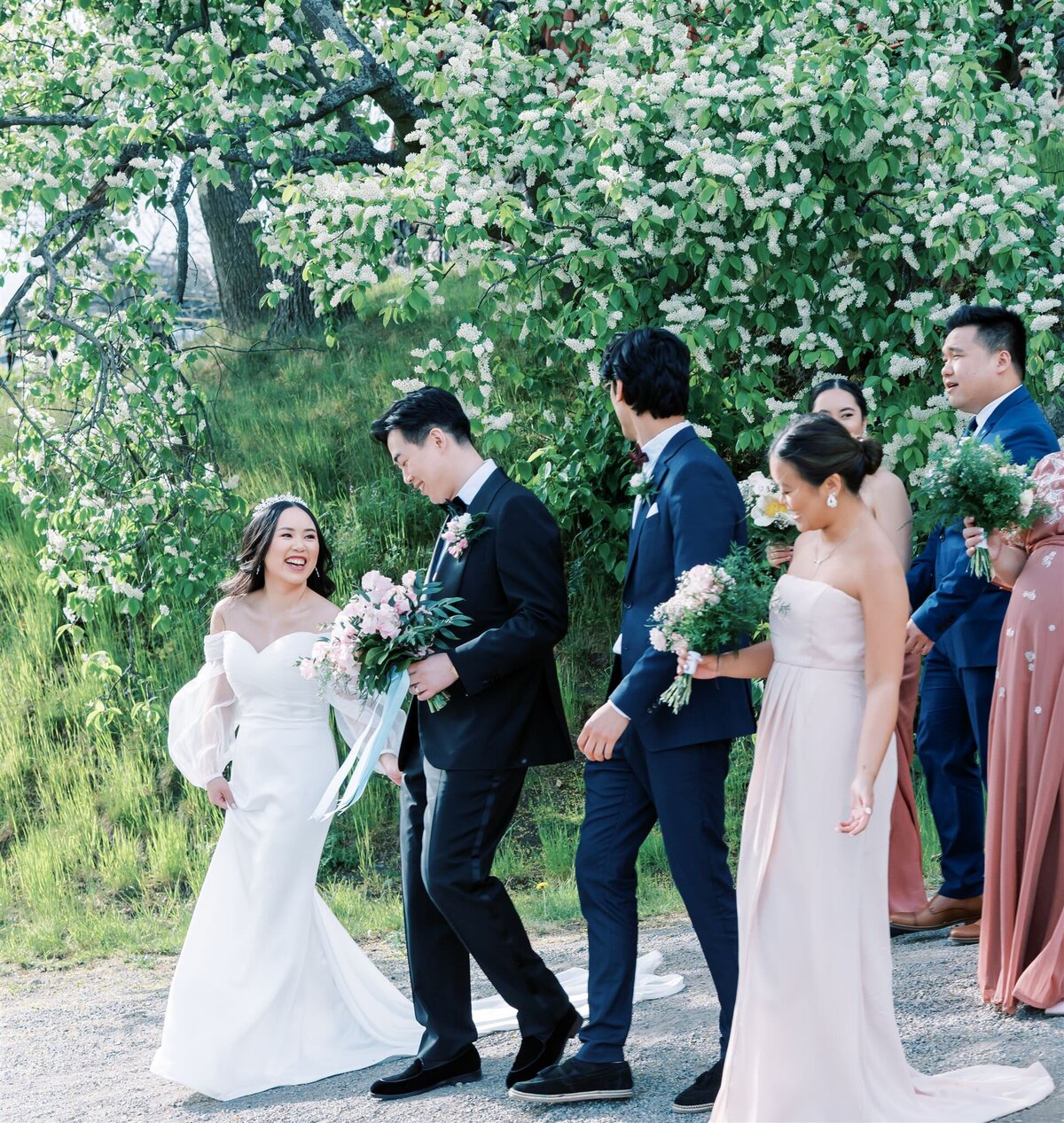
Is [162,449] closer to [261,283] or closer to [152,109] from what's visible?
[152,109]

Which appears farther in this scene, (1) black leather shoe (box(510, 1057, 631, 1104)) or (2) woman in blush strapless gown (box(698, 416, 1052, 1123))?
(1) black leather shoe (box(510, 1057, 631, 1104))

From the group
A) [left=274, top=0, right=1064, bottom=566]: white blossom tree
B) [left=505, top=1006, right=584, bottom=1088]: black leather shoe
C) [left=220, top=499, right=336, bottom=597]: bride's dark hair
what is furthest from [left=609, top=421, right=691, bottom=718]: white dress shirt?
[left=274, top=0, right=1064, bottom=566]: white blossom tree

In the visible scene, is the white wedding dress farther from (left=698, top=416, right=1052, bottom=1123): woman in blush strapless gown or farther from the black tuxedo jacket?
(left=698, top=416, right=1052, bottom=1123): woman in blush strapless gown

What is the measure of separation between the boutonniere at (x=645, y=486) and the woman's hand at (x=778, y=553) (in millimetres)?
390

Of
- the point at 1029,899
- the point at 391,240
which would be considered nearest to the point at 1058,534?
the point at 1029,899

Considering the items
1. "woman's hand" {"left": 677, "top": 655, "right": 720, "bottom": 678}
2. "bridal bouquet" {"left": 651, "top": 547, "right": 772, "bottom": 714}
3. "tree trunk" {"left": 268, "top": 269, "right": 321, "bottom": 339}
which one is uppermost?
"tree trunk" {"left": 268, "top": 269, "right": 321, "bottom": 339}

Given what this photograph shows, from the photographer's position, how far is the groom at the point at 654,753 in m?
3.95

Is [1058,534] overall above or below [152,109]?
below

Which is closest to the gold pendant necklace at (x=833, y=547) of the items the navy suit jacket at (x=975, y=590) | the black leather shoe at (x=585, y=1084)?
the navy suit jacket at (x=975, y=590)

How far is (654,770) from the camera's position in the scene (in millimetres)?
4016

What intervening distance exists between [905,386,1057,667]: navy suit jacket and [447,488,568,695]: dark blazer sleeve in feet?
4.80

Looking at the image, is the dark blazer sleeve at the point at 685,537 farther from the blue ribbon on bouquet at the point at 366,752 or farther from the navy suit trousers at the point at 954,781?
the navy suit trousers at the point at 954,781

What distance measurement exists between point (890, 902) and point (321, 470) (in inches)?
278

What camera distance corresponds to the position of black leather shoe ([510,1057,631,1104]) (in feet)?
13.4
